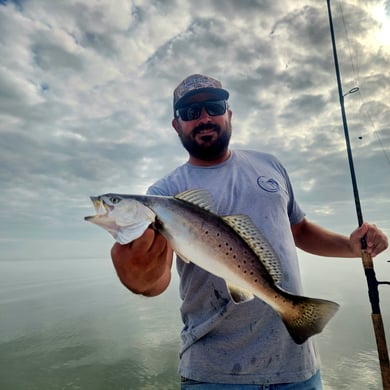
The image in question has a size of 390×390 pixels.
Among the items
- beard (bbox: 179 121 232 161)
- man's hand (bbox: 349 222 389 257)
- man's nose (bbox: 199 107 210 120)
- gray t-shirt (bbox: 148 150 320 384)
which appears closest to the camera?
gray t-shirt (bbox: 148 150 320 384)

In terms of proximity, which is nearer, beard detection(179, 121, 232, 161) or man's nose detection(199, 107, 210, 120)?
beard detection(179, 121, 232, 161)

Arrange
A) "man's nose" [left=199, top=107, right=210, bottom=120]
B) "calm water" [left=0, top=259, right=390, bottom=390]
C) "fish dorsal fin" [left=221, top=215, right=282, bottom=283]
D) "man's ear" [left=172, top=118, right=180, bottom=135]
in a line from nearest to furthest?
"fish dorsal fin" [left=221, top=215, right=282, bottom=283]
"man's nose" [left=199, top=107, right=210, bottom=120]
"man's ear" [left=172, top=118, right=180, bottom=135]
"calm water" [left=0, top=259, right=390, bottom=390]

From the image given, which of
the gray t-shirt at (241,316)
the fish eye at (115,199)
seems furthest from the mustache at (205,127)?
the fish eye at (115,199)

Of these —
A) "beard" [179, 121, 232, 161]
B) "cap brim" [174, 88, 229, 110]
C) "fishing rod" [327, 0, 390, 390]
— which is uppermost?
"cap brim" [174, 88, 229, 110]

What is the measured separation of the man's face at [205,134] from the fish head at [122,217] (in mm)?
1623

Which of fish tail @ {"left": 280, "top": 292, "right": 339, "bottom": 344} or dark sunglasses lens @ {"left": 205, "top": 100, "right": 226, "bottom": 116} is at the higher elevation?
dark sunglasses lens @ {"left": 205, "top": 100, "right": 226, "bottom": 116}

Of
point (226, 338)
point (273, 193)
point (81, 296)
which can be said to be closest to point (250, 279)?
point (226, 338)

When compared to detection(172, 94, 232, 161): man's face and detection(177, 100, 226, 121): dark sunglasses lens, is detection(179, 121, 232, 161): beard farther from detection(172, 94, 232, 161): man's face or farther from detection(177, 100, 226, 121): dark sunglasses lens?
detection(177, 100, 226, 121): dark sunglasses lens

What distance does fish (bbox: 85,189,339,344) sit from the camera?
7.66ft

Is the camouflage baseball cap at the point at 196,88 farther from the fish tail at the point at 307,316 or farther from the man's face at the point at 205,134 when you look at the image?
the fish tail at the point at 307,316

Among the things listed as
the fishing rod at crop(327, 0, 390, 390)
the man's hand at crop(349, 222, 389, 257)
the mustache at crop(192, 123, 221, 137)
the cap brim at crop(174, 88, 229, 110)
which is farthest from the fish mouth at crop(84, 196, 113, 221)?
the fishing rod at crop(327, 0, 390, 390)

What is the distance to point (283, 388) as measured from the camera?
2578 millimetres

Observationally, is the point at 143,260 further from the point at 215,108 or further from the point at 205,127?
the point at 215,108

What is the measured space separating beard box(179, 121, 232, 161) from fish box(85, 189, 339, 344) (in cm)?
144
